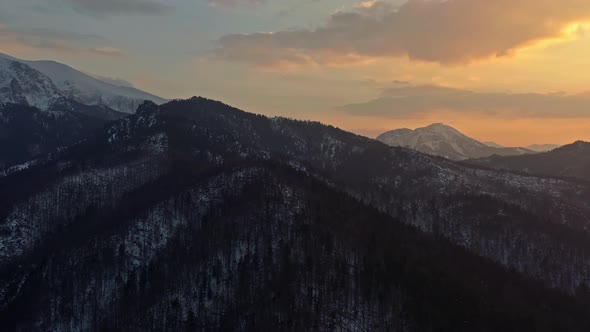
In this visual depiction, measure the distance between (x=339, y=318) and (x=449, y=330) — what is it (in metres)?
43.0

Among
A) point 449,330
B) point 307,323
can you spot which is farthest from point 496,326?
point 307,323

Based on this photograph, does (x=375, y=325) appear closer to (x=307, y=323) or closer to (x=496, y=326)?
(x=307, y=323)

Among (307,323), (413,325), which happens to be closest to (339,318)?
(307,323)

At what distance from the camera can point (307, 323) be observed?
652 feet

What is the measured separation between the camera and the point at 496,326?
199500 mm

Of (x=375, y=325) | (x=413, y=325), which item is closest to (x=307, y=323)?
(x=375, y=325)

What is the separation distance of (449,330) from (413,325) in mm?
13655

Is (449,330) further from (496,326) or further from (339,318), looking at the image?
(339,318)

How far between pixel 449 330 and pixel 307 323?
5519 centimetres

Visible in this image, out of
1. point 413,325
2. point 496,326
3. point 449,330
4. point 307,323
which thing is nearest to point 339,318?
point 307,323

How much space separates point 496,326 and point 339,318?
62198mm

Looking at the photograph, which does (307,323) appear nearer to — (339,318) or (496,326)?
(339,318)

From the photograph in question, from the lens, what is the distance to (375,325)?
7849 inches

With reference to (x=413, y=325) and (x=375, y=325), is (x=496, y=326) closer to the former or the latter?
(x=413, y=325)
